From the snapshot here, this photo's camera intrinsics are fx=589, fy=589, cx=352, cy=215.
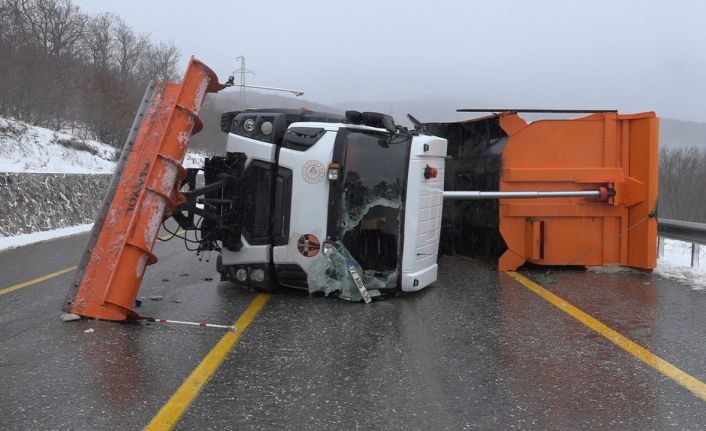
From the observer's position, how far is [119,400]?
11.9ft

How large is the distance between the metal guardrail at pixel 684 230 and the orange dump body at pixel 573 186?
102 centimetres

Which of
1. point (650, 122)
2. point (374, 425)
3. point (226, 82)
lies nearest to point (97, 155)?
point (226, 82)

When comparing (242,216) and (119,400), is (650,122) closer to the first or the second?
(242,216)

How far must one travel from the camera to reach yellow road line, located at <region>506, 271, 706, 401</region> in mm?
3955

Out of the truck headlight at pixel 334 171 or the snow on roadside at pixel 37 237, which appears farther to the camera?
the snow on roadside at pixel 37 237

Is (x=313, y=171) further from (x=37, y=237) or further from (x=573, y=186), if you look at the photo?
(x=37, y=237)

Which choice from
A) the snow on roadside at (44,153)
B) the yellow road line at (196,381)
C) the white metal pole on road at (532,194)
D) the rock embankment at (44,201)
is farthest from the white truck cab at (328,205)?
the snow on roadside at (44,153)

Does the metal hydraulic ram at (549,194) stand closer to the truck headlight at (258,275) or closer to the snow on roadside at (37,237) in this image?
the truck headlight at (258,275)

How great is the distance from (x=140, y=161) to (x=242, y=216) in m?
1.30

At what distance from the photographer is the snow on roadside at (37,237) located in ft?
38.4

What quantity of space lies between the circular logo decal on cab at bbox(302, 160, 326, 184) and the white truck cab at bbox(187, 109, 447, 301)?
0.03ft

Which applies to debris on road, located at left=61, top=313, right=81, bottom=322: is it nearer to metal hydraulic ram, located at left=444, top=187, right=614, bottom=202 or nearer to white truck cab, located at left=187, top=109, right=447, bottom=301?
white truck cab, located at left=187, top=109, right=447, bottom=301

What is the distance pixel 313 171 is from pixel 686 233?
5971mm

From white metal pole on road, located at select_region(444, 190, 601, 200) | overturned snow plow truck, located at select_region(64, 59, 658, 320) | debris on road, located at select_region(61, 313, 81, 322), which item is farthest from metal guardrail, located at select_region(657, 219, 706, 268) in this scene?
debris on road, located at select_region(61, 313, 81, 322)
